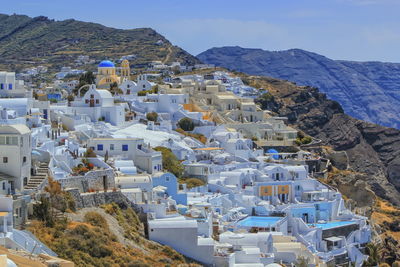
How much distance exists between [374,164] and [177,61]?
4058 cm

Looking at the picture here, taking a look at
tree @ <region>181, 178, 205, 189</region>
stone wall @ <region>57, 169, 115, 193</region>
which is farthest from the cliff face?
stone wall @ <region>57, 169, 115, 193</region>

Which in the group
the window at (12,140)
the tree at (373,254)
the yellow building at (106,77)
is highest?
the yellow building at (106,77)

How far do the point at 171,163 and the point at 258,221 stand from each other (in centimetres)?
687

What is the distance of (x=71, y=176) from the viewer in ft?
116

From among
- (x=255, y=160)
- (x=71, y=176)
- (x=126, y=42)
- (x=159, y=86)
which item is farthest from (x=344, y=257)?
(x=126, y=42)

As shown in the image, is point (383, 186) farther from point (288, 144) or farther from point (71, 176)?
point (71, 176)

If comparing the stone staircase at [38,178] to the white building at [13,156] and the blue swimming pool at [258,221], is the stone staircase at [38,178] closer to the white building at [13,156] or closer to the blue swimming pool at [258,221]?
the white building at [13,156]

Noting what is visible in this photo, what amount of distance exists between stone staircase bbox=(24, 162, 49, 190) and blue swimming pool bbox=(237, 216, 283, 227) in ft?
37.7

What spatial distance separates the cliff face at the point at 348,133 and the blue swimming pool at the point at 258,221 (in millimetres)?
31964

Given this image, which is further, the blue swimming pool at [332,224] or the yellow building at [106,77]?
the yellow building at [106,77]

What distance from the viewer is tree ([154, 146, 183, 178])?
152ft

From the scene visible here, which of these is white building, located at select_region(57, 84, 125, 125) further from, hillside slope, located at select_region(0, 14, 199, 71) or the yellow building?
hillside slope, located at select_region(0, 14, 199, 71)

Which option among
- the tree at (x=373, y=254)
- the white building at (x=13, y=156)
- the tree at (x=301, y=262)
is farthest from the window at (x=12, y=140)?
the tree at (x=373, y=254)

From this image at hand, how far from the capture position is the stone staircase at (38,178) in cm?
3238
